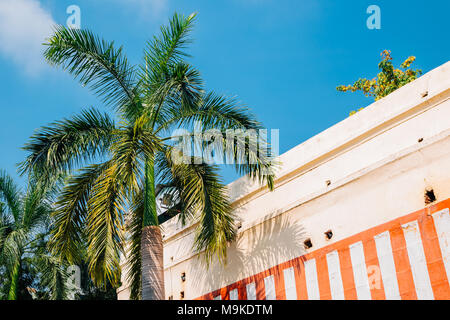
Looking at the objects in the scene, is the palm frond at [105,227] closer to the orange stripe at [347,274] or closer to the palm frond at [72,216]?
the palm frond at [72,216]

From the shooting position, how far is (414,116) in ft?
36.8

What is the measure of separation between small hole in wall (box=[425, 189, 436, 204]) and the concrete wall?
3.0 inches

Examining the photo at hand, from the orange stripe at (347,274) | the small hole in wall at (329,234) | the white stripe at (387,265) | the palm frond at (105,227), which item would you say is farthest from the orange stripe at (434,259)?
the palm frond at (105,227)

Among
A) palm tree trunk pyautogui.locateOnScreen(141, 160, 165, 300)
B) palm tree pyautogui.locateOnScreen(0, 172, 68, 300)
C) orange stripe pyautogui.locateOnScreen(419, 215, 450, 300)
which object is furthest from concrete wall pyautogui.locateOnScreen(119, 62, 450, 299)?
palm tree pyautogui.locateOnScreen(0, 172, 68, 300)

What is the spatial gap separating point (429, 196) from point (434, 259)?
116 cm

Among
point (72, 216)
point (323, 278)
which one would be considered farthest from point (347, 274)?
point (72, 216)

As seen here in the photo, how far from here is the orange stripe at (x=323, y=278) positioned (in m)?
11.5

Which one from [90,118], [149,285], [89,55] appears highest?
[89,55]

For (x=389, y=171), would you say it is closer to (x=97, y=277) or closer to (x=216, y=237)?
(x=216, y=237)

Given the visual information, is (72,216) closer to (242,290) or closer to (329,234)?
(242,290)

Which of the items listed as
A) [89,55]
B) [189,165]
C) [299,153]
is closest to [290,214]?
[299,153]

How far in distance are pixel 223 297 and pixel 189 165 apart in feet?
11.2

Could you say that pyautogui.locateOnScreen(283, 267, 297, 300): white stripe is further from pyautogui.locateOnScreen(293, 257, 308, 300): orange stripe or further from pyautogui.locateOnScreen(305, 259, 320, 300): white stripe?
pyautogui.locateOnScreen(305, 259, 320, 300): white stripe

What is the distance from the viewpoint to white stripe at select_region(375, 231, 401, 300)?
10.4 m
